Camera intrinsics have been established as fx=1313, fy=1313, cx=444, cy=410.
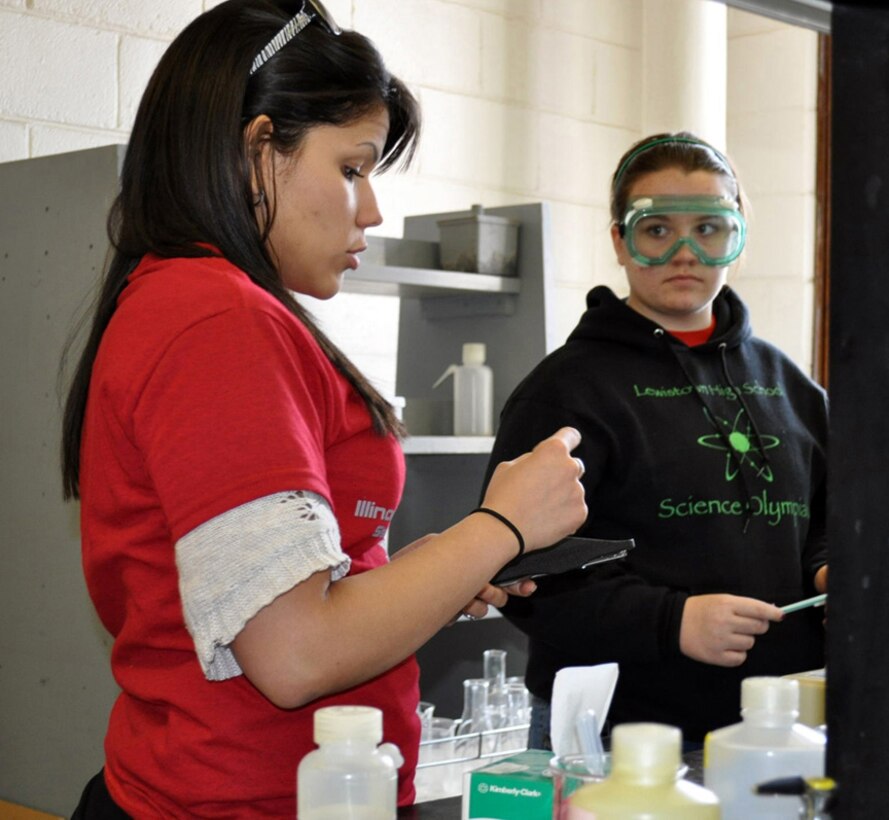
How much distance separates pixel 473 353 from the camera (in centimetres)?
292

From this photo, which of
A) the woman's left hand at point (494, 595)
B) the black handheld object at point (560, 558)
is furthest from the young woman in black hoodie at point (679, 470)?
the black handheld object at point (560, 558)

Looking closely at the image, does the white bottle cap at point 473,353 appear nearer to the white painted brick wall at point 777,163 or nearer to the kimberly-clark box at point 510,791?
the white painted brick wall at point 777,163

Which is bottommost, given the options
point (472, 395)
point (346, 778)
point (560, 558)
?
point (346, 778)

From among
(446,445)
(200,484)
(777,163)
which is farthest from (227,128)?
(777,163)

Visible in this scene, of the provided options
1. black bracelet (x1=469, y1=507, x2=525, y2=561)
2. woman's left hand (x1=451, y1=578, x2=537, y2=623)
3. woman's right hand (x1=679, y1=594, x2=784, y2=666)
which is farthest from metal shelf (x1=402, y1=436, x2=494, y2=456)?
black bracelet (x1=469, y1=507, x2=525, y2=561)

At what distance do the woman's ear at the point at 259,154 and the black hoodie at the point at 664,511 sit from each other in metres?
0.85

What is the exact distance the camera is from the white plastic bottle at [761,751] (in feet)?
2.85

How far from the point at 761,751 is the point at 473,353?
2071 millimetres

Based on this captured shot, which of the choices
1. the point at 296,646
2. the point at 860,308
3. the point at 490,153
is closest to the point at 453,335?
the point at 490,153

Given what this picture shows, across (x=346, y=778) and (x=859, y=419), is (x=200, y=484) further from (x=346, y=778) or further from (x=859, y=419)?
(x=859, y=419)

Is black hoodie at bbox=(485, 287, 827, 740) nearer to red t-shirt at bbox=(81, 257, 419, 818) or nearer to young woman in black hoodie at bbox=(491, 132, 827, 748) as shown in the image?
young woman in black hoodie at bbox=(491, 132, 827, 748)

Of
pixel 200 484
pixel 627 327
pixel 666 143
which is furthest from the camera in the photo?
pixel 666 143

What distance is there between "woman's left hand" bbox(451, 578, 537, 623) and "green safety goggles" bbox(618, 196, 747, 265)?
0.91 meters

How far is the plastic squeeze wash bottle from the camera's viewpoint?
0.69 meters
